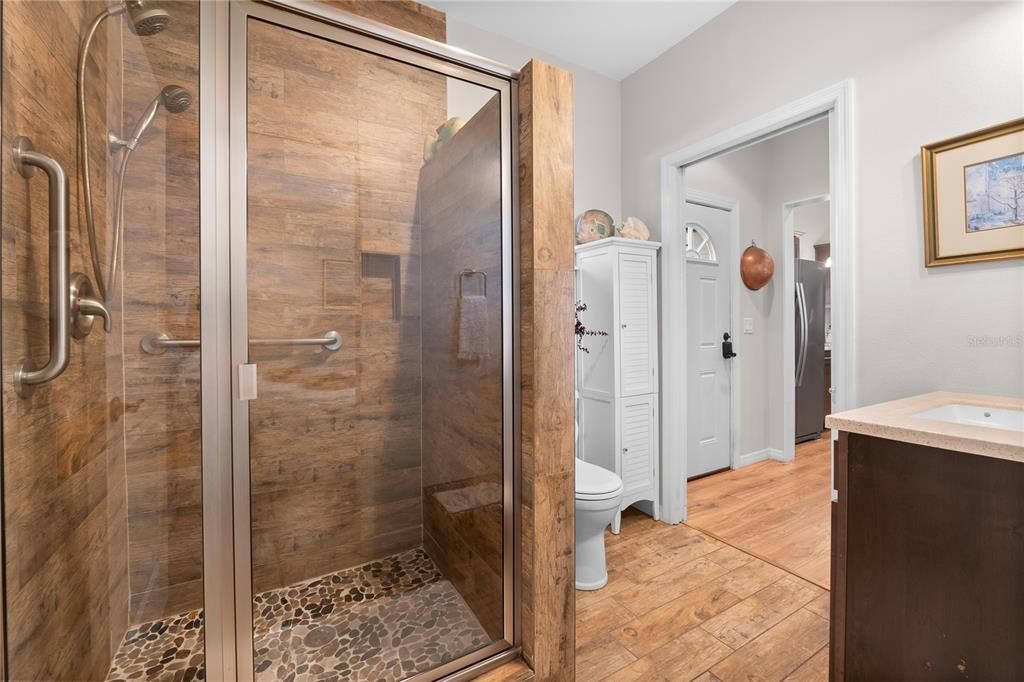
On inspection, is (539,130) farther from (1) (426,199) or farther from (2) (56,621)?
(2) (56,621)

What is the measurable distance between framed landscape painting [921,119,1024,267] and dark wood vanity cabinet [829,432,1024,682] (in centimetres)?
85

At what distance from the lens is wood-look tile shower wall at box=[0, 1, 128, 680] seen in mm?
904

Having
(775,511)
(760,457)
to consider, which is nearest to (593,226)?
(775,511)

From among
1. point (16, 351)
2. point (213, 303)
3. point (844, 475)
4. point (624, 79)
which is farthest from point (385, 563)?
point (624, 79)

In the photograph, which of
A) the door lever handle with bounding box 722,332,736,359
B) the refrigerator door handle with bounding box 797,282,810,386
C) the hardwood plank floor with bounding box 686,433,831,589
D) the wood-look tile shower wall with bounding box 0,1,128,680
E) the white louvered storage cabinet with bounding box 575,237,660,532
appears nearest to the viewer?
the wood-look tile shower wall with bounding box 0,1,128,680

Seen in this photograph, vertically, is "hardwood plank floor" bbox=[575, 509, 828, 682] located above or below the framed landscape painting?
below

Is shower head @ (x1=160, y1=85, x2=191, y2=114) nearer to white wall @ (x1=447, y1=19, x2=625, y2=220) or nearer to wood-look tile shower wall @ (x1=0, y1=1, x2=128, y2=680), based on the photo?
wood-look tile shower wall @ (x1=0, y1=1, x2=128, y2=680)

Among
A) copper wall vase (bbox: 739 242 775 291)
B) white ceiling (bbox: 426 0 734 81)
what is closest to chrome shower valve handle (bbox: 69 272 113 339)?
white ceiling (bbox: 426 0 734 81)

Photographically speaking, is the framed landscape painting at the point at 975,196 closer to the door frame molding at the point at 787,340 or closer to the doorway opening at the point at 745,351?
the doorway opening at the point at 745,351

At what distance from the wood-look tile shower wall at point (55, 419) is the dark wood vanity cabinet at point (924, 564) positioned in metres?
1.96

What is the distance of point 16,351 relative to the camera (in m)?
0.92

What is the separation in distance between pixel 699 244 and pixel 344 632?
320 centimetres

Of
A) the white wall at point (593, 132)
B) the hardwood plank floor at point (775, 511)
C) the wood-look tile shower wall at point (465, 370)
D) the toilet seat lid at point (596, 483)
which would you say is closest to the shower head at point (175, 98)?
the wood-look tile shower wall at point (465, 370)

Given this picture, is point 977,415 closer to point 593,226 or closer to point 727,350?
point 593,226
